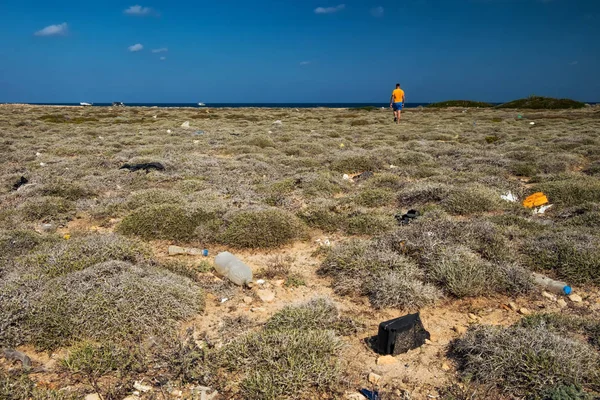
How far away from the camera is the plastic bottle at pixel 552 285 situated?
15.4 ft

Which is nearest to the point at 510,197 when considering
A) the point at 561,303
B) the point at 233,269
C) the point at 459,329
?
the point at 561,303

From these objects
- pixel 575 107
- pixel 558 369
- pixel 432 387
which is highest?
pixel 575 107

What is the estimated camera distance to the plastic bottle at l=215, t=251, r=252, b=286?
5.17 m

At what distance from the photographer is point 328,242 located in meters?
6.57

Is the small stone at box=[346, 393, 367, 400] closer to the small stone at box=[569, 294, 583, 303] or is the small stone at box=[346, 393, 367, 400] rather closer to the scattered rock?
the scattered rock

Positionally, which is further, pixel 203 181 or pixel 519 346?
pixel 203 181

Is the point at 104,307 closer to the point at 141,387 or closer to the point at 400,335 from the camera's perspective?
the point at 141,387

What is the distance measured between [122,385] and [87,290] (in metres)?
1.47

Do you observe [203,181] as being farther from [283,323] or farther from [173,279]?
[283,323]

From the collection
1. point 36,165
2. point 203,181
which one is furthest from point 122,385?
point 36,165

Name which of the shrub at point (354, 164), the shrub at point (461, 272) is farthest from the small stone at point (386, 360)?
the shrub at point (354, 164)

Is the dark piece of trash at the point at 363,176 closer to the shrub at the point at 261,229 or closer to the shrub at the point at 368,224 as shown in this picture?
the shrub at the point at 368,224

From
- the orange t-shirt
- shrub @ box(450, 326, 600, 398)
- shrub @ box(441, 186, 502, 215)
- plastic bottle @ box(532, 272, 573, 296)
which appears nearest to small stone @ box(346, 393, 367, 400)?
shrub @ box(450, 326, 600, 398)

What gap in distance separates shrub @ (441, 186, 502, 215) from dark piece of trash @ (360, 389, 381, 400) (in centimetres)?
533
